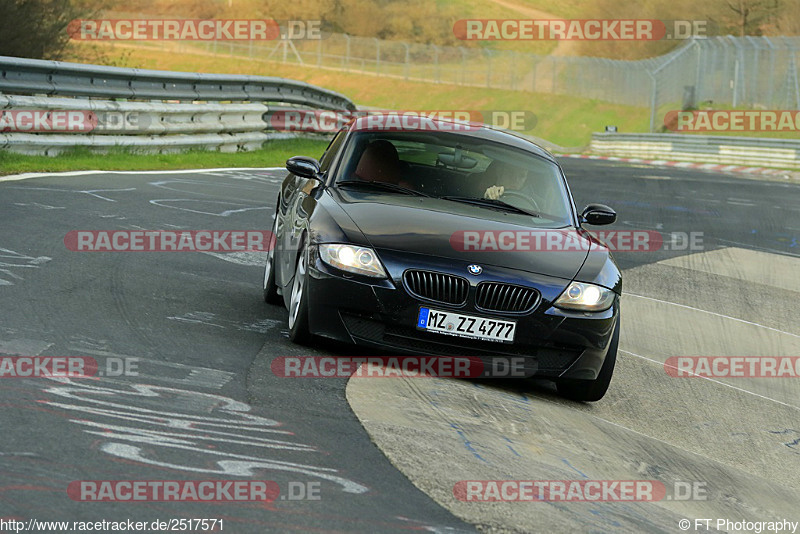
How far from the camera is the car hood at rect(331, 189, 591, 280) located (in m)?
6.81

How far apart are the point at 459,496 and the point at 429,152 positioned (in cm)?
392

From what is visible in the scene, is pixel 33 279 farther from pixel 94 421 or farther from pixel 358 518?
pixel 358 518

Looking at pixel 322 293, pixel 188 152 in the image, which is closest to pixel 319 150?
pixel 188 152

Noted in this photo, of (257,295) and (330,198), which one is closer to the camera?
(330,198)

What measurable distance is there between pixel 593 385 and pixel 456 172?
1864mm

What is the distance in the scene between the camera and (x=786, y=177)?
3378 cm

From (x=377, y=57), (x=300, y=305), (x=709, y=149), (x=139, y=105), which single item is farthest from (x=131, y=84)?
(x=377, y=57)
